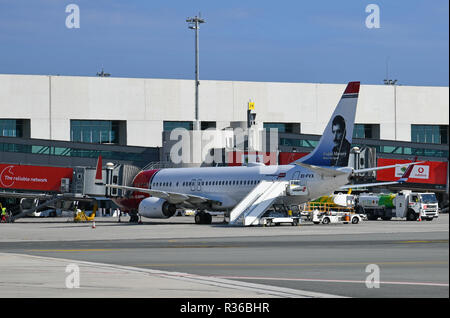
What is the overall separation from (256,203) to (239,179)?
460cm

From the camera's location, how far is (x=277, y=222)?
5600 cm

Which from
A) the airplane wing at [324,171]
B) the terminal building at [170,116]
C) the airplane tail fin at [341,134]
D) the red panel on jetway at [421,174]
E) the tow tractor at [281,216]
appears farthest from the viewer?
the terminal building at [170,116]

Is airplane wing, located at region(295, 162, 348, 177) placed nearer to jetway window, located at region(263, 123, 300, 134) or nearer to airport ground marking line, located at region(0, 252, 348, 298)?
airport ground marking line, located at region(0, 252, 348, 298)

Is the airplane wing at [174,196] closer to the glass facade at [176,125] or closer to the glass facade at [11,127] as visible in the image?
the glass facade at [11,127]

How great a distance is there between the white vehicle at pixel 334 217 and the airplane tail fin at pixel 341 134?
6211 millimetres

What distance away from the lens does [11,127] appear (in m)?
104

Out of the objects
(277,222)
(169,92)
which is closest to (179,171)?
(277,222)

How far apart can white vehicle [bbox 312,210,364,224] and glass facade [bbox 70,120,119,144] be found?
51.0 metres

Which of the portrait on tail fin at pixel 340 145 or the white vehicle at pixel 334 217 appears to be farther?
the white vehicle at pixel 334 217

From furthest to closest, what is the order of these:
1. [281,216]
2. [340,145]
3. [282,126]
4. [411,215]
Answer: [282,126] → [411,215] → [281,216] → [340,145]

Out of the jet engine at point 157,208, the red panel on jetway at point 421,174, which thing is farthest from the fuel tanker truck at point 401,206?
the red panel on jetway at point 421,174

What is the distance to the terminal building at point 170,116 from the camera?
9812 cm

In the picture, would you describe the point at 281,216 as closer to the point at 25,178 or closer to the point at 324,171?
the point at 324,171

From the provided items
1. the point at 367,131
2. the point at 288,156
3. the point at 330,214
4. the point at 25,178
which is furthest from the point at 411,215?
the point at 367,131
